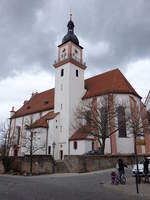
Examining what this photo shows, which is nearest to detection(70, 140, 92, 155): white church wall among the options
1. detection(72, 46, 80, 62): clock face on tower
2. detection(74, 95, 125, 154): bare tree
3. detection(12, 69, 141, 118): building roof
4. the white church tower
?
the white church tower

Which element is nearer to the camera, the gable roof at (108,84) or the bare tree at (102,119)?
the bare tree at (102,119)

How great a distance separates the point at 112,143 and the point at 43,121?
1327 cm

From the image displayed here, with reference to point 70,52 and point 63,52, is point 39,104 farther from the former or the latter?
point 70,52

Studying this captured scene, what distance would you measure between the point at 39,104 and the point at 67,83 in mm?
10863

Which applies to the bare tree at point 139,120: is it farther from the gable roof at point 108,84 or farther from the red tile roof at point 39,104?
the red tile roof at point 39,104

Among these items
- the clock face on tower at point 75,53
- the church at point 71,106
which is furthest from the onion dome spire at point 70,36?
the clock face on tower at point 75,53

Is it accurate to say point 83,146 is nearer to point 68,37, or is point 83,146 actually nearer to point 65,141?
point 65,141

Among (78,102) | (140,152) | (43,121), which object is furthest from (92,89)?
(140,152)

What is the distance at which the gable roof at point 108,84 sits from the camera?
111 ft

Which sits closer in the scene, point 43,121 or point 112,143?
point 112,143

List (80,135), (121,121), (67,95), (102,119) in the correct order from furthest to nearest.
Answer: (67,95) → (80,135) → (121,121) → (102,119)

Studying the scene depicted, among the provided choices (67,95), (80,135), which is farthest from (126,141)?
(67,95)

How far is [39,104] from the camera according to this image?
149ft

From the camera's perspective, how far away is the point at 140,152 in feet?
101
